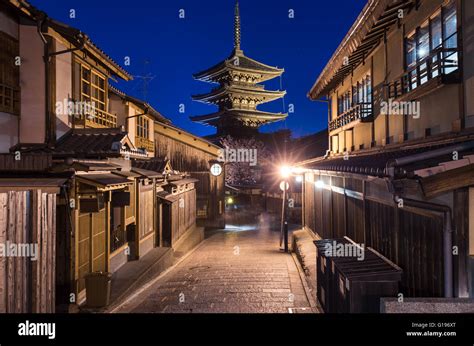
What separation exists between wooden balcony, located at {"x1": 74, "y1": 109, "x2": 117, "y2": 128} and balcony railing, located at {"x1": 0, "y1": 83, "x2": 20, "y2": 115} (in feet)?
6.14

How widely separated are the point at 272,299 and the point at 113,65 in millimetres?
11714

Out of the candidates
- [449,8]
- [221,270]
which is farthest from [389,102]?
[221,270]

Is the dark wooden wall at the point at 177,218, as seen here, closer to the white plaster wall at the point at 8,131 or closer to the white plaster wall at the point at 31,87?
the white plaster wall at the point at 31,87

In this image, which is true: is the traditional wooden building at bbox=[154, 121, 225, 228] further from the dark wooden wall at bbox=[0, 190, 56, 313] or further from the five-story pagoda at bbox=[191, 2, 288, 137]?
the five-story pagoda at bbox=[191, 2, 288, 137]

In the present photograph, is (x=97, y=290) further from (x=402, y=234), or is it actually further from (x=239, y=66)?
(x=239, y=66)

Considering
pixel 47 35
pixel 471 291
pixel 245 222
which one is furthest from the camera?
pixel 245 222

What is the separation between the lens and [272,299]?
9.05 meters

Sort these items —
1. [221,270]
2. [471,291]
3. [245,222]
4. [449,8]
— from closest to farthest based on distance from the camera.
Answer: [471,291] < [449,8] < [221,270] < [245,222]

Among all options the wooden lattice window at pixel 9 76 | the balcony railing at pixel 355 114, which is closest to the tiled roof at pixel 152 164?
the wooden lattice window at pixel 9 76

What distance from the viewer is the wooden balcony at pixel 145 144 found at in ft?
66.0

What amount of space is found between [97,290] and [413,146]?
29.2 ft

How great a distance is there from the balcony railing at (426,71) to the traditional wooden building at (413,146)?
3 cm

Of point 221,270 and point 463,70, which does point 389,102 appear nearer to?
point 463,70

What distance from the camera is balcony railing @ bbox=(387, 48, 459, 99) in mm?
6613
